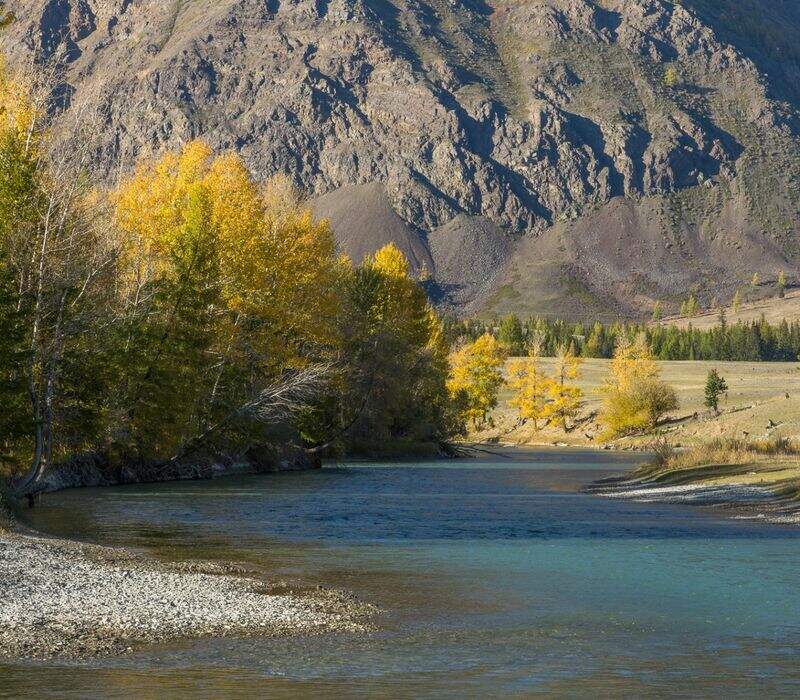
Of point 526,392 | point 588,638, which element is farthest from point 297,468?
point 526,392

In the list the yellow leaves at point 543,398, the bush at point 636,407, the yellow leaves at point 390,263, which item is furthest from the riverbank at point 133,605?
the yellow leaves at point 543,398

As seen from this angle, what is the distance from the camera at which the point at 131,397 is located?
156 ft

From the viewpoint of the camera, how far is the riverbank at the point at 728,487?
38.1 m

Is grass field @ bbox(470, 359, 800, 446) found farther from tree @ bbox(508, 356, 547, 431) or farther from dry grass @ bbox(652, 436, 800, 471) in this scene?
dry grass @ bbox(652, 436, 800, 471)

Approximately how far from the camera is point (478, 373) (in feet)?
414

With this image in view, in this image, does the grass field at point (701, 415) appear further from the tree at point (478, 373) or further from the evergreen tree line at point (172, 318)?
the evergreen tree line at point (172, 318)

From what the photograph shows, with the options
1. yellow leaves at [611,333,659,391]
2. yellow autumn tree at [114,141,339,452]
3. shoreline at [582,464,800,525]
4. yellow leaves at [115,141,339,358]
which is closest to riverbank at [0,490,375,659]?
shoreline at [582,464,800,525]

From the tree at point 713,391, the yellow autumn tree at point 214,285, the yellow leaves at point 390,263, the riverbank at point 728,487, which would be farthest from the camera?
the tree at point 713,391

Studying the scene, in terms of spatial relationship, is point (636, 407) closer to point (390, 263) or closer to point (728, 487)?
point (390, 263)

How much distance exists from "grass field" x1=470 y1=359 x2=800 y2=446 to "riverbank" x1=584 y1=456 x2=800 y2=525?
34.7 metres

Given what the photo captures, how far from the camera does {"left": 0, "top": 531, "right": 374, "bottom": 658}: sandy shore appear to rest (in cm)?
1577

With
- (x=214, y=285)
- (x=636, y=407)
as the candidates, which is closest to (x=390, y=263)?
(x=214, y=285)

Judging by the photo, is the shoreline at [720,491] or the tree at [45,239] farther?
the shoreline at [720,491]

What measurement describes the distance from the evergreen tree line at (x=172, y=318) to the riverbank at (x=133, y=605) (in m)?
11.4
